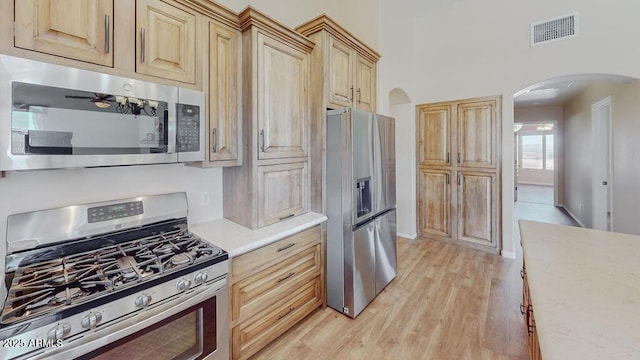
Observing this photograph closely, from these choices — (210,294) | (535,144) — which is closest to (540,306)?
(210,294)

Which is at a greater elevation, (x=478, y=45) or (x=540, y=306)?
(x=478, y=45)

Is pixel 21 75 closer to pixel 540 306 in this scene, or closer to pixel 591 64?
pixel 540 306

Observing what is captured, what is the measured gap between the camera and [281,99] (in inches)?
82.7

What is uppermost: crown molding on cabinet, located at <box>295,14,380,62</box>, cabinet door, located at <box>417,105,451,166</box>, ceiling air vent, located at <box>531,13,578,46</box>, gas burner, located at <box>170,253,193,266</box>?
ceiling air vent, located at <box>531,13,578,46</box>

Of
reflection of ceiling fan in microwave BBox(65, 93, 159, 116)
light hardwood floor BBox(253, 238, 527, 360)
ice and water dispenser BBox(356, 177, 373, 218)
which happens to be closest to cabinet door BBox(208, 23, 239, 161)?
reflection of ceiling fan in microwave BBox(65, 93, 159, 116)

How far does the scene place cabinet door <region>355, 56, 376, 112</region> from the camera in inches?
110

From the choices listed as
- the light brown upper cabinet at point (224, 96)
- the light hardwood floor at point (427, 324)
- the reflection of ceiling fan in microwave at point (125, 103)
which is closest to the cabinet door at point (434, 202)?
the light hardwood floor at point (427, 324)

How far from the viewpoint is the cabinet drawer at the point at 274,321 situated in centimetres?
171

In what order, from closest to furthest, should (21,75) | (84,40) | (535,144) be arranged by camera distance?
(21,75) < (84,40) < (535,144)

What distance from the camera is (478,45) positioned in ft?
12.1

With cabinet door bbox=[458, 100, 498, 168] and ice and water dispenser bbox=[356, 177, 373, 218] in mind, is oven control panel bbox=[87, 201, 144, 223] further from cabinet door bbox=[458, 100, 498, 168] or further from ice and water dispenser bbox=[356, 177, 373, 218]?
cabinet door bbox=[458, 100, 498, 168]

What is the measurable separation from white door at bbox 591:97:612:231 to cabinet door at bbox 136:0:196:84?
514 centimetres

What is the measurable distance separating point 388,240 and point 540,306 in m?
1.82

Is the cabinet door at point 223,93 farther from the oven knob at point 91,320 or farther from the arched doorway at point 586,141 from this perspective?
the arched doorway at point 586,141
